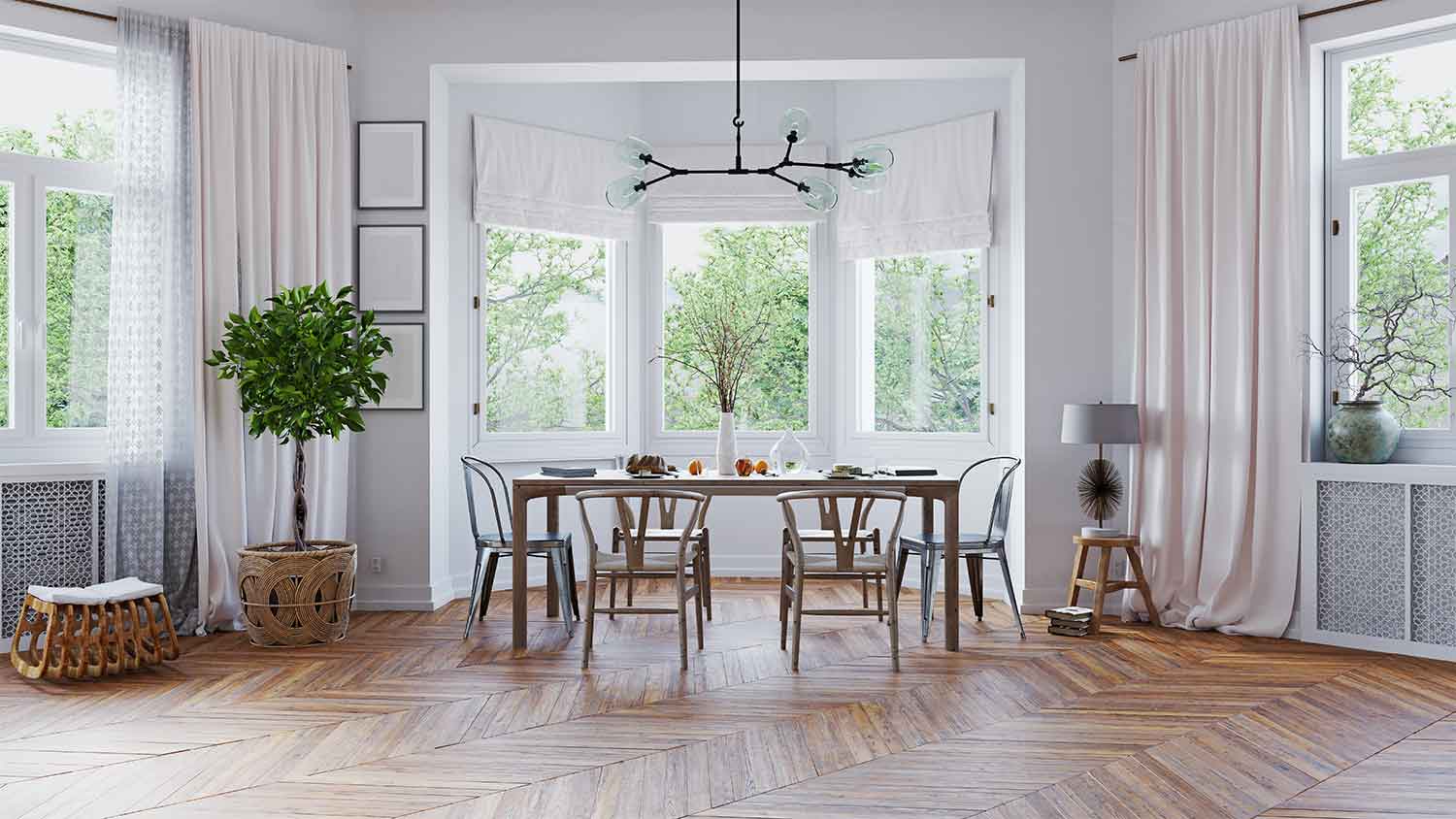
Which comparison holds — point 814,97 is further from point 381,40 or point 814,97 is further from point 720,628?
point 720,628

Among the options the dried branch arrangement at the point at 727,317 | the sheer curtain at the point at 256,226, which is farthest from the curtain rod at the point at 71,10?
the dried branch arrangement at the point at 727,317

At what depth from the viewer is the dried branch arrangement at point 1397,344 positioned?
4965 mm

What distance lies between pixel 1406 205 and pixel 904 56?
2473 mm

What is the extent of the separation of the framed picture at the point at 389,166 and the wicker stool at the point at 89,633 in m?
2.29

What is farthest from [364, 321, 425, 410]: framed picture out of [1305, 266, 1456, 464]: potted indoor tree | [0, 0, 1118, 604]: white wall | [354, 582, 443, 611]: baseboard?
[1305, 266, 1456, 464]: potted indoor tree

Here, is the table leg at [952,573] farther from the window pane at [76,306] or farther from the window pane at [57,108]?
the window pane at [57,108]

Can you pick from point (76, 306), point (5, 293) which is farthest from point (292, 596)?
point (5, 293)

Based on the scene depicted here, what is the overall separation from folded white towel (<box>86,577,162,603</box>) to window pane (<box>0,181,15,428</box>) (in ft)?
3.43

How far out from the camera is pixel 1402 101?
5062mm

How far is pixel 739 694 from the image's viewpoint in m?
4.12

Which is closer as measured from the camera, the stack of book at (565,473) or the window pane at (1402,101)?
the window pane at (1402,101)

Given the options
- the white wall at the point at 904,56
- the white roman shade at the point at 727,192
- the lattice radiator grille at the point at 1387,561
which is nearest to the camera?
the lattice radiator grille at the point at 1387,561

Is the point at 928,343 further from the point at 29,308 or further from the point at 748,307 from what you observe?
the point at 29,308

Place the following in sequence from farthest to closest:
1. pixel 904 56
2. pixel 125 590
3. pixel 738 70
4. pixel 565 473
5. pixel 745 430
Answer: pixel 745 430, pixel 904 56, pixel 565 473, pixel 738 70, pixel 125 590
